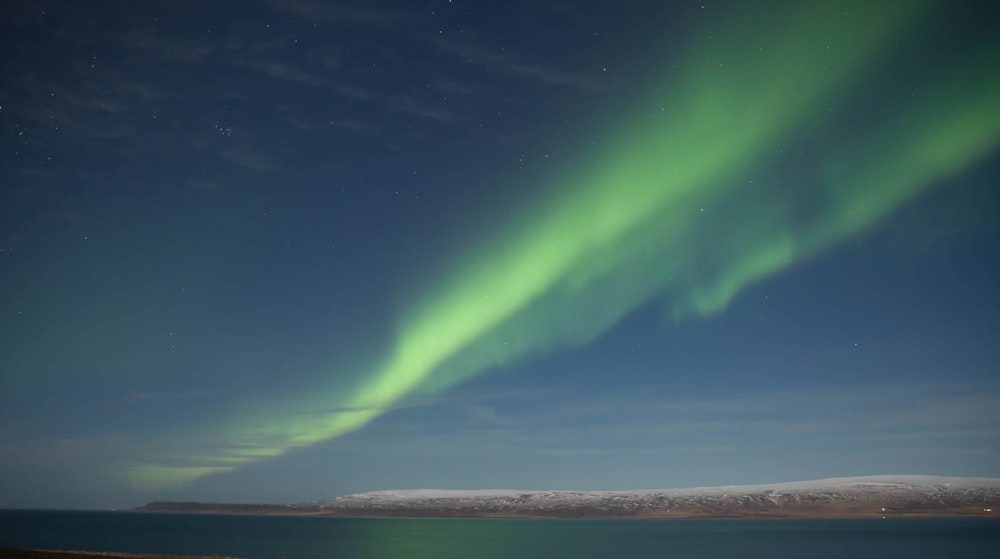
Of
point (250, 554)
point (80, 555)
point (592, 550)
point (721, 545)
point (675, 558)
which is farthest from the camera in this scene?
point (721, 545)

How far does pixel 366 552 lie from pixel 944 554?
8794 cm

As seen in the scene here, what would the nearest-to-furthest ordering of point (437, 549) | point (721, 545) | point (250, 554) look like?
point (250, 554) → point (437, 549) → point (721, 545)

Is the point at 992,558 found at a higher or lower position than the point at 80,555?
lower

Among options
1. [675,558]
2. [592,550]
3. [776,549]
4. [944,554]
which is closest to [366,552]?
[592,550]

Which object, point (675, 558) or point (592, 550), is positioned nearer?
point (675, 558)

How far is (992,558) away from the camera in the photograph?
10019 cm

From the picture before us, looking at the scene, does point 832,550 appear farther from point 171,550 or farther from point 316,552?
point 171,550

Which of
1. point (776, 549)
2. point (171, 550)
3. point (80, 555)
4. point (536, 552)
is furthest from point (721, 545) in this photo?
point (80, 555)

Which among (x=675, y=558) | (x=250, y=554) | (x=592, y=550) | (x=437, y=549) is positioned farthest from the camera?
(x=437, y=549)

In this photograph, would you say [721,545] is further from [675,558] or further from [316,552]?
[316,552]

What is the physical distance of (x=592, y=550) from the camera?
114 m

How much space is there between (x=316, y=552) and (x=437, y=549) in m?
23.4

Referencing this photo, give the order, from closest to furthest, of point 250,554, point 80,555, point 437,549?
1. point 80,555
2. point 250,554
3. point 437,549

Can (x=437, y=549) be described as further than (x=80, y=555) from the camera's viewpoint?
Yes
